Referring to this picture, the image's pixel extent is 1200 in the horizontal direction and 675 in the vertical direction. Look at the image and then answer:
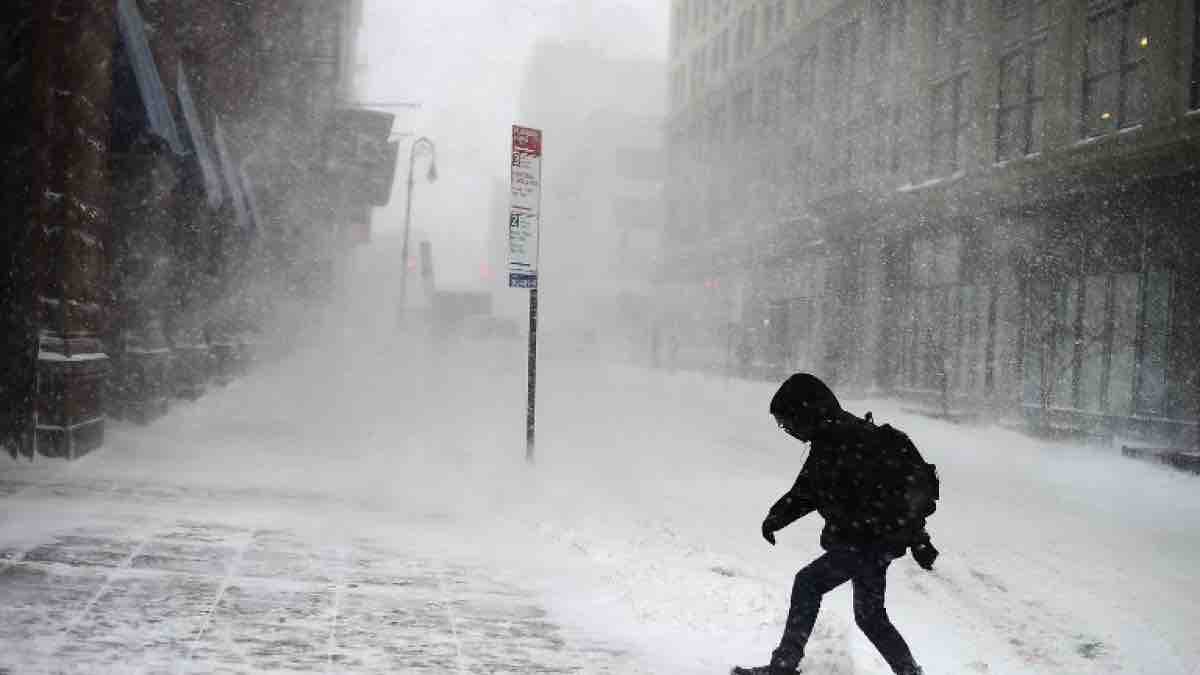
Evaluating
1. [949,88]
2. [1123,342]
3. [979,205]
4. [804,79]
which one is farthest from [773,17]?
[1123,342]

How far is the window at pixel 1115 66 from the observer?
19.6 metres

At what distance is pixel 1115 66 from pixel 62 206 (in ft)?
65.4

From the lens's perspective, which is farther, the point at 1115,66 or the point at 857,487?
the point at 1115,66

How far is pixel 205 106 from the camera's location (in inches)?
618

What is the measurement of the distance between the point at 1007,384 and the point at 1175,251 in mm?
5739

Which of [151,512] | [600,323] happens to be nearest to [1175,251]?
[151,512]

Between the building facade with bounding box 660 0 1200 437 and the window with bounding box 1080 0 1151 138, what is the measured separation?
0.16 feet

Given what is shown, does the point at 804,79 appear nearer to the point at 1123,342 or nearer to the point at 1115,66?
the point at 1115,66

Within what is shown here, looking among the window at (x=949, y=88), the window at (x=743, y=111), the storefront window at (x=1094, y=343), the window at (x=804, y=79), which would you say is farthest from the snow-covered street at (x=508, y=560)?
the window at (x=743, y=111)

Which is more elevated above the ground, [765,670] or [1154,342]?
[1154,342]

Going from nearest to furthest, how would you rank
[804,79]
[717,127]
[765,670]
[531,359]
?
[765,670] → [531,359] → [804,79] → [717,127]

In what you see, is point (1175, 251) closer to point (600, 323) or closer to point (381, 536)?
point (381, 536)

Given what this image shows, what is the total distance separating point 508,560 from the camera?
7.00 meters

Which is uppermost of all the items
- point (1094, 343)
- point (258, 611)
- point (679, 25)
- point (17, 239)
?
point (679, 25)
